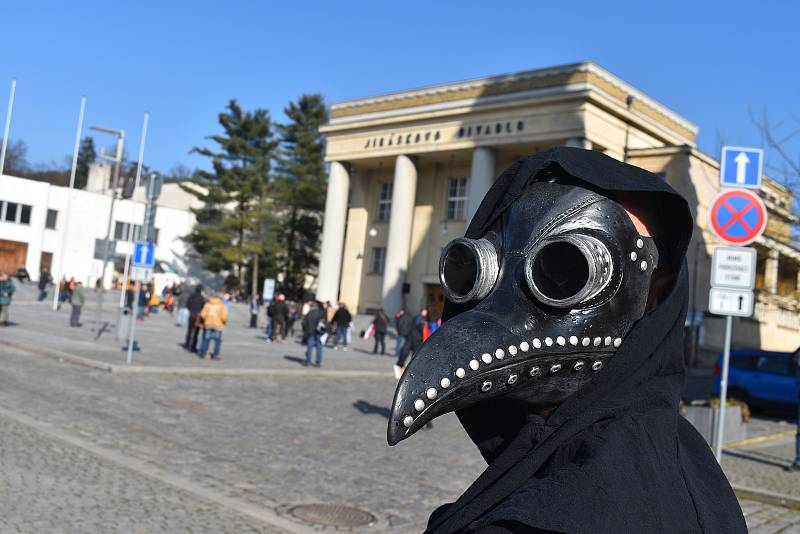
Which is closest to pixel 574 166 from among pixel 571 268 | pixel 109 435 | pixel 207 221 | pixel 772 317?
pixel 571 268

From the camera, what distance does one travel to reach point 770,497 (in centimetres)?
848

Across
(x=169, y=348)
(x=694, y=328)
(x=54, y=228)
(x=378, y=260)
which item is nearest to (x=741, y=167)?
(x=169, y=348)

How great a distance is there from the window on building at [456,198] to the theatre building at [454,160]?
0.06 meters

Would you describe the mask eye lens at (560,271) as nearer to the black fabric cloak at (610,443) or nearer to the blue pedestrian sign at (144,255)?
the black fabric cloak at (610,443)

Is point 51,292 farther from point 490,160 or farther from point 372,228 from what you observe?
point 490,160

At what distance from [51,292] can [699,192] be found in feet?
126

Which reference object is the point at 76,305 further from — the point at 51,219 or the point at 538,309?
the point at 51,219

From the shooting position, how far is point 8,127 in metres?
45.7

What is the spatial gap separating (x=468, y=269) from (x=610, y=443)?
0.44 metres

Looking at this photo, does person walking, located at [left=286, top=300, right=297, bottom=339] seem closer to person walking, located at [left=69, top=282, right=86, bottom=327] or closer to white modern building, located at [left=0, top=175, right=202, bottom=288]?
person walking, located at [left=69, top=282, right=86, bottom=327]

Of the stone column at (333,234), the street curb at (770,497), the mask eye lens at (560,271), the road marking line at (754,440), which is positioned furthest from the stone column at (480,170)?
the mask eye lens at (560,271)

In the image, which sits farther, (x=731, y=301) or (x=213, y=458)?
(x=731, y=301)

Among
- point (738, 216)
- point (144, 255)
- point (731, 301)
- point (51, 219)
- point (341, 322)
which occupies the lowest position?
point (341, 322)

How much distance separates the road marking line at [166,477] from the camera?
6438mm
